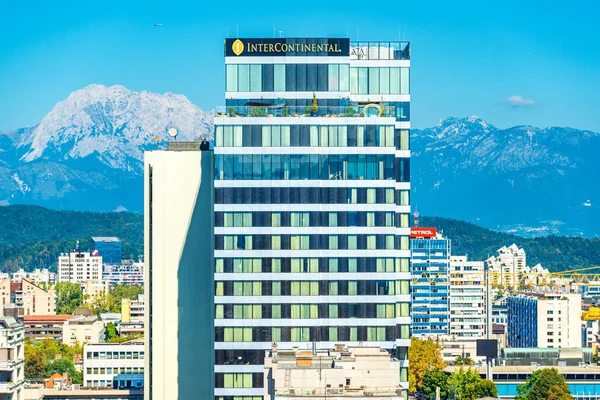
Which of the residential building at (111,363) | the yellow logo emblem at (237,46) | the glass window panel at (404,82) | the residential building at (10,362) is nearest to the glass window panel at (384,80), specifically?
the glass window panel at (404,82)

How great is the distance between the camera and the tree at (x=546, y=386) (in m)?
189

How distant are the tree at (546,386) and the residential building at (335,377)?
92.3 meters

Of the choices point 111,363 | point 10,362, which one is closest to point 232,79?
point 10,362

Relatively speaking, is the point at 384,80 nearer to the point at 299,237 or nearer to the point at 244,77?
the point at 244,77

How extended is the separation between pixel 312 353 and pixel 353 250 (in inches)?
486

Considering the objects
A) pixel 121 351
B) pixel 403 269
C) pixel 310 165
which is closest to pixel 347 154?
pixel 310 165

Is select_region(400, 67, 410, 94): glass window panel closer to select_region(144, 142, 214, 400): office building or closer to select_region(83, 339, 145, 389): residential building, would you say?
select_region(144, 142, 214, 400): office building

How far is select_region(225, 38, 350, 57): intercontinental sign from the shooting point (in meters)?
119

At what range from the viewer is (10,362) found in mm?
125500

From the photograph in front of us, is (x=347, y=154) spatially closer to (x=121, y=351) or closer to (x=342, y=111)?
(x=342, y=111)

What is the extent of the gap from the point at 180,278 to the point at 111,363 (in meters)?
71.5

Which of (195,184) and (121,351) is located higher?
(195,184)

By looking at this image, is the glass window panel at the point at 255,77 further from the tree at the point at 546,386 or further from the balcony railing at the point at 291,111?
the tree at the point at 546,386

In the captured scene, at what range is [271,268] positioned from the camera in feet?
374
